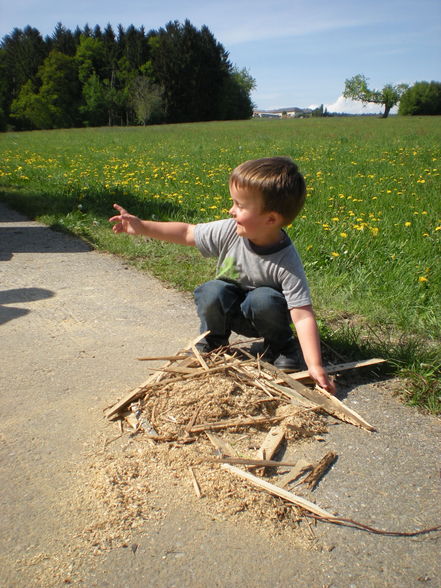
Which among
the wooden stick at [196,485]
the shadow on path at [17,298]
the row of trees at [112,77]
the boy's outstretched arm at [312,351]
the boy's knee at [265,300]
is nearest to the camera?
the wooden stick at [196,485]

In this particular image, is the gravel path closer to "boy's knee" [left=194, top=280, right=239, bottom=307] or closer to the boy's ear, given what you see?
"boy's knee" [left=194, top=280, right=239, bottom=307]

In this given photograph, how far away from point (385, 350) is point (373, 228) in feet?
8.41

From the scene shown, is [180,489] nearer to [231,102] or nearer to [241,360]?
[241,360]

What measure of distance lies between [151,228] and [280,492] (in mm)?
1541

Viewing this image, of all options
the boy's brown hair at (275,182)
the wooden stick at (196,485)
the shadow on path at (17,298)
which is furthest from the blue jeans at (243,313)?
the shadow on path at (17,298)

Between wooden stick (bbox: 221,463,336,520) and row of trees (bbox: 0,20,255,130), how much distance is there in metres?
65.0

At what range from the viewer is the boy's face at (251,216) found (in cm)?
270

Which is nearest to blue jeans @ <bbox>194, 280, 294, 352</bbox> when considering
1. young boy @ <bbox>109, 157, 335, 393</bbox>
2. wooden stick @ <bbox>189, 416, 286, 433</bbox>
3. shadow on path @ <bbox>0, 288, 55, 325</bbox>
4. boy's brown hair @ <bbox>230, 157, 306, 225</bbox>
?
young boy @ <bbox>109, 157, 335, 393</bbox>

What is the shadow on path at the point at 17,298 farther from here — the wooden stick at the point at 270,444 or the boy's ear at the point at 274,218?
the wooden stick at the point at 270,444

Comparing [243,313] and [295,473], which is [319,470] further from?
[243,313]

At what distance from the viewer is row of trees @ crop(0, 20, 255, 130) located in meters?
65.8

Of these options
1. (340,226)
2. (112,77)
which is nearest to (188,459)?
(340,226)

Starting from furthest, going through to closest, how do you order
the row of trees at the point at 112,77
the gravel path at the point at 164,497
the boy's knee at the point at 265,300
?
1. the row of trees at the point at 112,77
2. the boy's knee at the point at 265,300
3. the gravel path at the point at 164,497

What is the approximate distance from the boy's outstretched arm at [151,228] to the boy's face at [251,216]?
0.34 meters
